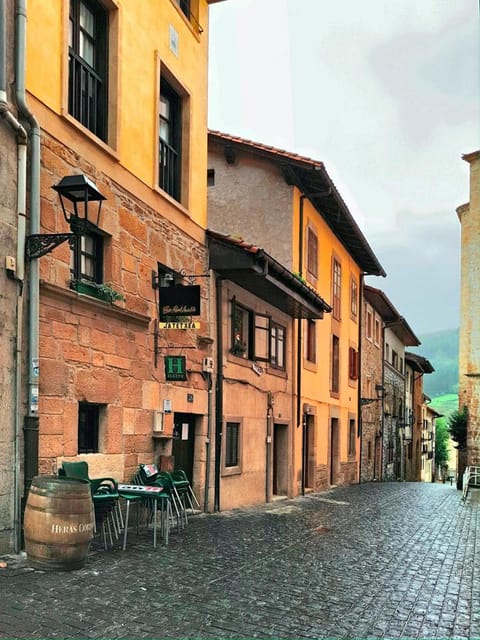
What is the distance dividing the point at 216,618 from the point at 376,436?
27.0 metres

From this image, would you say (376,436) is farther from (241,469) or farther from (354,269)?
(241,469)

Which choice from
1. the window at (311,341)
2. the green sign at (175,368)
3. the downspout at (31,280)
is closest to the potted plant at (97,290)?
the downspout at (31,280)

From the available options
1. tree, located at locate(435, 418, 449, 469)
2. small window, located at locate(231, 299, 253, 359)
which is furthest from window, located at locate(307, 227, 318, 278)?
tree, located at locate(435, 418, 449, 469)

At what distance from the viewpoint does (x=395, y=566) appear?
809cm

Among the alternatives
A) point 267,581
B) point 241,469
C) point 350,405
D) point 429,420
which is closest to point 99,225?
point 267,581

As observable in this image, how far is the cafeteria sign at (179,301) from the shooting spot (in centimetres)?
1054

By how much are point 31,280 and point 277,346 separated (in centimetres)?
1037

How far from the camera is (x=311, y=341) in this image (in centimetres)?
2059

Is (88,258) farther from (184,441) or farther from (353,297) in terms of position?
(353,297)

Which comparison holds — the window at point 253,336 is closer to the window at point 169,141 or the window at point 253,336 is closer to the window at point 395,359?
the window at point 169,141

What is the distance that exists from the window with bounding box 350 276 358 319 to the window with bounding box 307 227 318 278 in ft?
18.7

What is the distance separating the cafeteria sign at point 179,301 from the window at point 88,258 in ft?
4.55

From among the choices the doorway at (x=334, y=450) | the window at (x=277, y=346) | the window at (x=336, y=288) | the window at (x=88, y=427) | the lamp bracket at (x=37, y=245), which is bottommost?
the doorway at (x=334, y=450)

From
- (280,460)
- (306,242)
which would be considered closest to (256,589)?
(280,460)
